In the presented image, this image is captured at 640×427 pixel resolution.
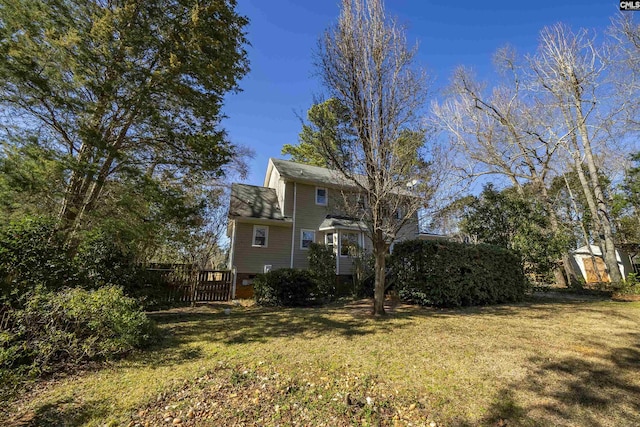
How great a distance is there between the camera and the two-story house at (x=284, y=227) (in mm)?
15053

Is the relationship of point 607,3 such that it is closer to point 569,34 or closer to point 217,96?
point 569,34

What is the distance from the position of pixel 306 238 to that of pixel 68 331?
42.1ft

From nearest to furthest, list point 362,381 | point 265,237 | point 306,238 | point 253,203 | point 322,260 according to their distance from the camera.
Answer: point 362,381 < point 322,260 < point 265,237 < point 253,203 < point 306,238

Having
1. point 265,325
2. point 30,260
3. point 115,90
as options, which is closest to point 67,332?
point 30,260

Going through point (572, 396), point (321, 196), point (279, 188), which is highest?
point (279, 188)

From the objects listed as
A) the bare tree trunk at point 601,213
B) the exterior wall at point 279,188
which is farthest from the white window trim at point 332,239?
the bare tree trunk at point 601,213

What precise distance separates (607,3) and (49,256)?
61.4 ft

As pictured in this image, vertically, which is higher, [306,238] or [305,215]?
[305,215]

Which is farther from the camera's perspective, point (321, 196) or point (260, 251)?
point (321, 196)

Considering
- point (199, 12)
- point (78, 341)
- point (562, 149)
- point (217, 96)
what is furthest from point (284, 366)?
point (562, 149)

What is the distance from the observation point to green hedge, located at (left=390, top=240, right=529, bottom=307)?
29.5 ft

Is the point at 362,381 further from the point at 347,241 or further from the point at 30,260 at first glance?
the point at 347,241

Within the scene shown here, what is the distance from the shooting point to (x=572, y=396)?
309 centimetres

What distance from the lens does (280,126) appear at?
14.2 meters
